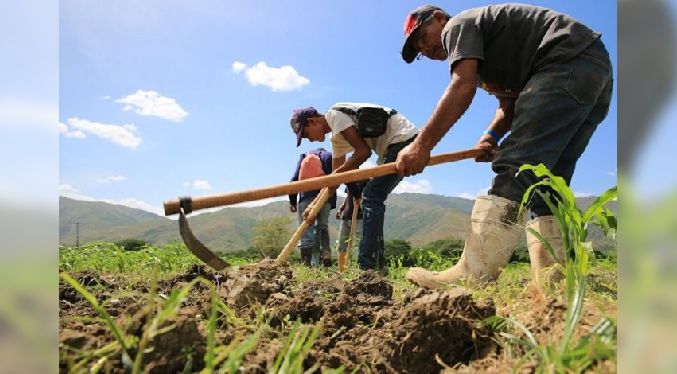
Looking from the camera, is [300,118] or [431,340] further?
[300,118]

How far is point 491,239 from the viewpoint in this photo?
2.23 meters

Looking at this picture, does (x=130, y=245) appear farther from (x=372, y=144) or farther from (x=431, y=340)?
(x=431, y=340)

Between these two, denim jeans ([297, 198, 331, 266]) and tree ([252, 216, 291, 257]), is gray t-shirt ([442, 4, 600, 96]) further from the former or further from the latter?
tree ([252, 216, 291, 257])

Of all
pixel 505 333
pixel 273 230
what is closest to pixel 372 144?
pixel 505 333

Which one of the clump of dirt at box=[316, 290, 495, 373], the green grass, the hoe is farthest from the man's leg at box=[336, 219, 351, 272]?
the clump of dirt at box=[316, 290, 495, 373]

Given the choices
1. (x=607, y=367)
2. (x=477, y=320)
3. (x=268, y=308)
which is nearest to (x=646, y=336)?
(x=607, y=367)

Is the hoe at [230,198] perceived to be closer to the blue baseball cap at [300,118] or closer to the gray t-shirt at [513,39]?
the gray t-shirt at [513,39]

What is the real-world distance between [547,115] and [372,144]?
239 centimetres

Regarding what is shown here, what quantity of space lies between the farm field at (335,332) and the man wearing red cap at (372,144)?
1.87 meters

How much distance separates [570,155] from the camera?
9.12 ft

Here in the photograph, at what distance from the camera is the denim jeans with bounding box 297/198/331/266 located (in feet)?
20.8

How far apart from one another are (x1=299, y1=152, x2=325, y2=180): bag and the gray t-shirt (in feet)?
12.9

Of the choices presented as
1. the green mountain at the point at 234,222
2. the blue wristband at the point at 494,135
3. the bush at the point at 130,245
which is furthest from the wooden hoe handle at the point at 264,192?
the green mountain at the point at 234,222

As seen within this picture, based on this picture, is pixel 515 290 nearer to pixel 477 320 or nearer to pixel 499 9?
pixel 477 320
